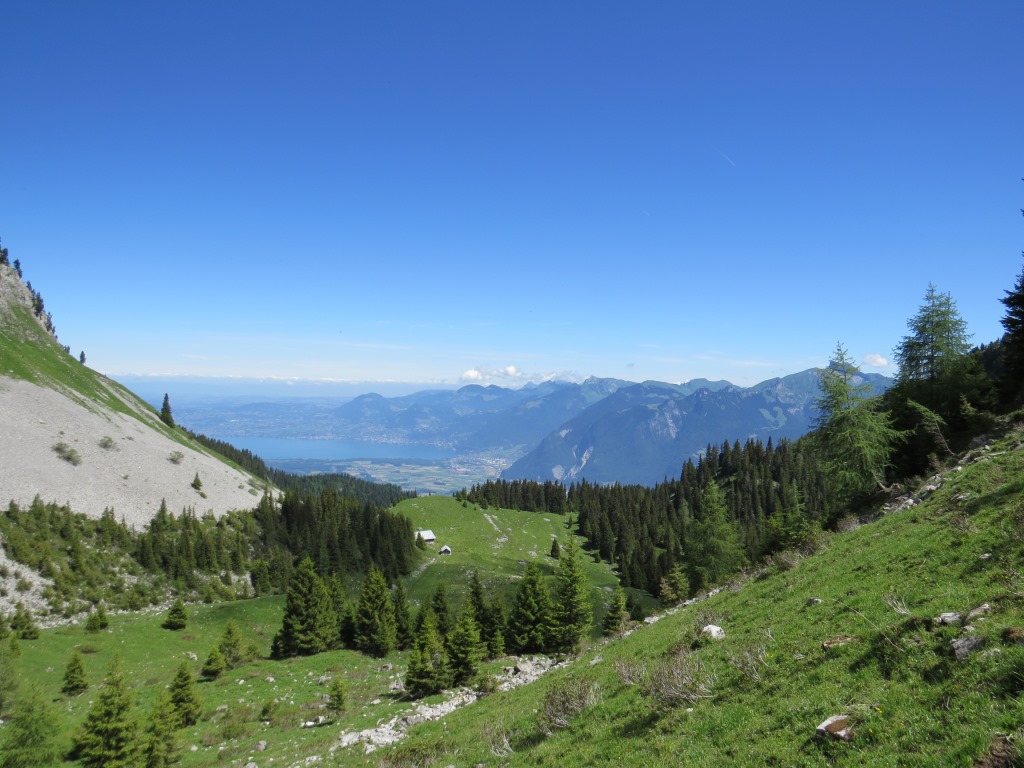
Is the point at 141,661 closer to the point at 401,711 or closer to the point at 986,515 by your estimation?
the point at 401,711

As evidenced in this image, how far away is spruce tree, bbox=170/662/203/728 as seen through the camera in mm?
32688

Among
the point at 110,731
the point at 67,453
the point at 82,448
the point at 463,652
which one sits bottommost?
the point at 463,652

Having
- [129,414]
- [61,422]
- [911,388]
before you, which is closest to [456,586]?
[911,388]

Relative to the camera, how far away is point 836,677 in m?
11.4

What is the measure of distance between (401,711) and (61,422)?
111 meters

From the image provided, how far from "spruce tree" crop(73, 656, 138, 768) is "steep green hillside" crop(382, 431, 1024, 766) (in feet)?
56.0

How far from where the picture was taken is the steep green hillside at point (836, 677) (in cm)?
857

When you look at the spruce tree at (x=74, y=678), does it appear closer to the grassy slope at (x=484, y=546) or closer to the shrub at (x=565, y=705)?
the shrub at (x=565, y=705)

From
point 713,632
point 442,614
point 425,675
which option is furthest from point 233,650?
point 713,632

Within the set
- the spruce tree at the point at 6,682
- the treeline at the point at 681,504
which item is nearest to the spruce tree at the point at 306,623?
the spruce tree at the point at 6,682

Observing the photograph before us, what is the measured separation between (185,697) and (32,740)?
30.5 feet

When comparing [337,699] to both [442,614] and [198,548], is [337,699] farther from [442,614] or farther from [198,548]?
[198,548]

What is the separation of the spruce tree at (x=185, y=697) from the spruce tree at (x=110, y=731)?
6550 millimetres

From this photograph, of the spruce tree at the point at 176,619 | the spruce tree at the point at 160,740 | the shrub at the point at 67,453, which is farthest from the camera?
the shrub at the point at 67,453
